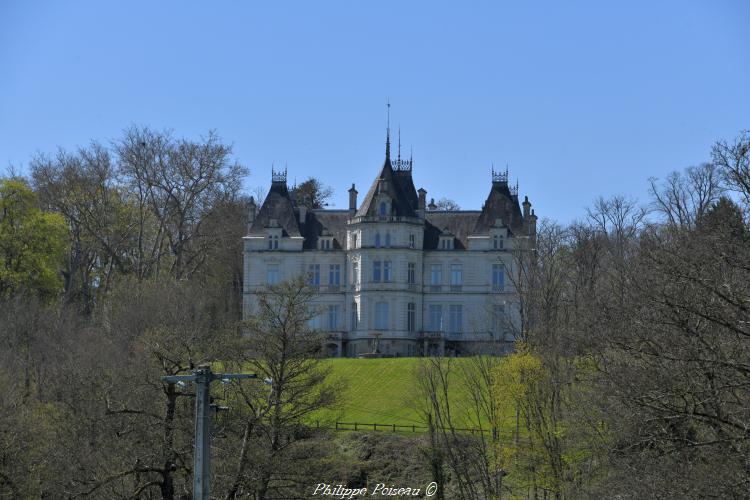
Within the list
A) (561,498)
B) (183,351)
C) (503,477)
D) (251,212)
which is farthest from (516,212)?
(183,351)

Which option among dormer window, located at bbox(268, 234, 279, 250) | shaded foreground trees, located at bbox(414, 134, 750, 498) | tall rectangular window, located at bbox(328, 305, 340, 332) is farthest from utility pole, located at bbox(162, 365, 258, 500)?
dormer window, located at bbox(268, 234, 279, 250)

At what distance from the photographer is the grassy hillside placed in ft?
174

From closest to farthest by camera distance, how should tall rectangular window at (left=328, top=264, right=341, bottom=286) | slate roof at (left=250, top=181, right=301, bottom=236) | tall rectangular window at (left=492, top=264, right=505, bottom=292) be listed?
tall rectangular window at (left=492, top=264, right=505, bottom=292)
tall rectangular window at (left=328, top=264, right=341, bottom=286)
slate roof at (left=250, top=181, right=301, bottom=236)

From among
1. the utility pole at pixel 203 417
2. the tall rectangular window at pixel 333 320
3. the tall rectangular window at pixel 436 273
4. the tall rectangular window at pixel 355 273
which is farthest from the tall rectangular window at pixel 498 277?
the utility pole at pixel 203 417

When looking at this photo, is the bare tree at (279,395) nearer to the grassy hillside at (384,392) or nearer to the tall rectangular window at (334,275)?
the grassy hillside at (384,392)

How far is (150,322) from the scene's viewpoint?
57.0 m

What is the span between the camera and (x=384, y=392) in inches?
2229

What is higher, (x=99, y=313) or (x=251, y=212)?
(x=251, y=212)

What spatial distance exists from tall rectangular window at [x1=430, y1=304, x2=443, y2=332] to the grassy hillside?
7.24m

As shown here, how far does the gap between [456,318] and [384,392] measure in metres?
12.9

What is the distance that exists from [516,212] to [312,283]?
35.9 feet

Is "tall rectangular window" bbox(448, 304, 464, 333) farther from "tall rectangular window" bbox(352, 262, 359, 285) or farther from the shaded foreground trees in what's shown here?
the shaded foreground trees

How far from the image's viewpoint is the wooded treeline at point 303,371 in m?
23.1

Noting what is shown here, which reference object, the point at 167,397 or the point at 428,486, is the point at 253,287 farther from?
the point at 167,397
